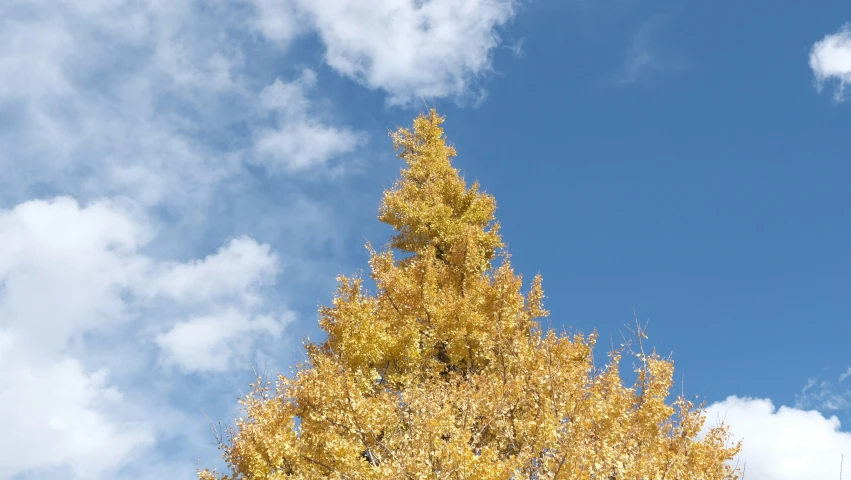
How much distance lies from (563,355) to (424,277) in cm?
434

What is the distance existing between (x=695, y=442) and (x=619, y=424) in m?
1.80

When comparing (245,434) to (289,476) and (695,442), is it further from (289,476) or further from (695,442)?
(695,442)

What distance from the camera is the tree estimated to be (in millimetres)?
7414

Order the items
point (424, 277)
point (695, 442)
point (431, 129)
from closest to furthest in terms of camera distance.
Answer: point (695, 442) < point (424, 277) < point (431, 129)

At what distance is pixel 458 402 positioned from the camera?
9023 mm

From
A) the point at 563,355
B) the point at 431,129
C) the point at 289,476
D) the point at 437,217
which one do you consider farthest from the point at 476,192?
the point at 289,476

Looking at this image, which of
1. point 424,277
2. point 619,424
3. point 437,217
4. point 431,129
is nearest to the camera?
point 619,424

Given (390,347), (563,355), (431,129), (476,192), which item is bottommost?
(563,355)

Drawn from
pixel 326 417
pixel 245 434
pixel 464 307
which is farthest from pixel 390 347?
pixel 245 434

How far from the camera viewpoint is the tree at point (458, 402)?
741 cm

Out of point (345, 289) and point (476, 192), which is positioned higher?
point (476, 192)

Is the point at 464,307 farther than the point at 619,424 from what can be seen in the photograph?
Yes

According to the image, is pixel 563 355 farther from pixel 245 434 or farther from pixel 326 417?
pixel 245 434

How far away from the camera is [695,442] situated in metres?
9.62
